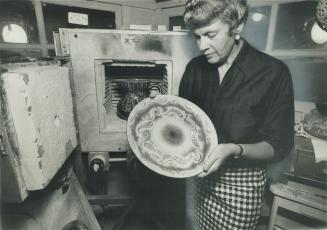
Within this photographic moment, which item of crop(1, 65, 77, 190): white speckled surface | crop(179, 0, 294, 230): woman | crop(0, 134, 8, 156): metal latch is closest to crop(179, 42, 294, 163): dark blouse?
crop(179, 0, 294, 230): woman

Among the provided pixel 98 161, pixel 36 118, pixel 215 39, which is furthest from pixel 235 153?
pixel 98 161

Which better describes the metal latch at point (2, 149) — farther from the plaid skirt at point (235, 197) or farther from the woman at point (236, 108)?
the plaid skirt at point (235, 197)

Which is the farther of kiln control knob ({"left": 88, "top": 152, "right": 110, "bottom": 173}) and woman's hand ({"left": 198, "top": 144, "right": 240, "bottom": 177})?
kiln control knob ({"left": 88, "top": 152, "right": 110, "bottom": 173})

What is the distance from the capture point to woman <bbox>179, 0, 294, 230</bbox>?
888 millimetres

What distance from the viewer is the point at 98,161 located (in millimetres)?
1465

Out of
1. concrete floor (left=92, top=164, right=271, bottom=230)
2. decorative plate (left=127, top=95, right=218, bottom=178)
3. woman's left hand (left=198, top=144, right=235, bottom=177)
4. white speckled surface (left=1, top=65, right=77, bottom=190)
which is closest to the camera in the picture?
white speckled surface (left=1, top=65, right=77, bottom=190)

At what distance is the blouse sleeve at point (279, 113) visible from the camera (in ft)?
3.10

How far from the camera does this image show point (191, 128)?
1062 millimetres

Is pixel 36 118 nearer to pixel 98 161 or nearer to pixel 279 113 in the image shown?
pixel 98 161

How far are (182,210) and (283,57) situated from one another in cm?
139

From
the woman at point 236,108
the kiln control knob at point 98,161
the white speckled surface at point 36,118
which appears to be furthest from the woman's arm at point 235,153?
the kiln control knob at point 98,161

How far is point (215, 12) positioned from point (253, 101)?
1.29 feet

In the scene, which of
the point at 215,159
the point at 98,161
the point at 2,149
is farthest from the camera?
the point at 98,161

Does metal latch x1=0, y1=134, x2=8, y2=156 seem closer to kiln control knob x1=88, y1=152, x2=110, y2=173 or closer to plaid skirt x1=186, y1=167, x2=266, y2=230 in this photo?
kiln control knob x1=88, y1=152, x2=110, y2=173
